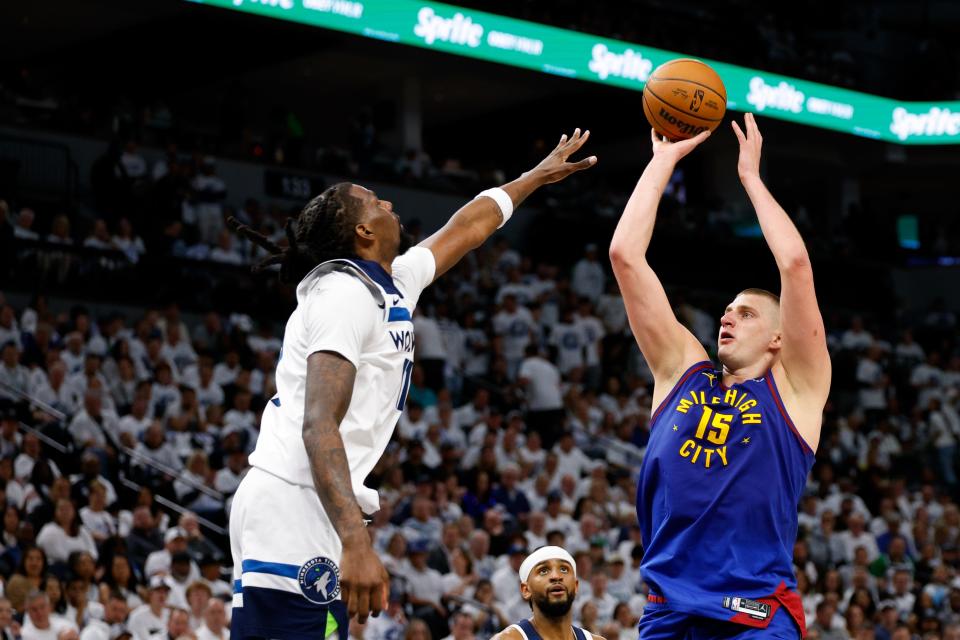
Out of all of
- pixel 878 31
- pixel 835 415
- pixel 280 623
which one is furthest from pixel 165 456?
pixel 878 31

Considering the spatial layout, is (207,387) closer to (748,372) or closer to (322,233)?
(748,372)

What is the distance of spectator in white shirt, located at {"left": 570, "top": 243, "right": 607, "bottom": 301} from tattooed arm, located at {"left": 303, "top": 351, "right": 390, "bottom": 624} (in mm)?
18181

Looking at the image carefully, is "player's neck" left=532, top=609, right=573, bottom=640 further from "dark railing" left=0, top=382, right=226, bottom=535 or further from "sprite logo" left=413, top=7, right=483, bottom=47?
"sprite logo" left=413, top=7, right=483, bottom=47

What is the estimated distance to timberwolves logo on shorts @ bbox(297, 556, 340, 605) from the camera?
4.11 m

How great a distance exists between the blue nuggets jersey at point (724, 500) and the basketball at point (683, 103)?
1232 millimetres

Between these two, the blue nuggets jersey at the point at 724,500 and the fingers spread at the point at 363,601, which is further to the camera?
the blue nuggets jersey at the point at 724,500

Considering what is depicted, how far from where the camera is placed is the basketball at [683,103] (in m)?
5.80

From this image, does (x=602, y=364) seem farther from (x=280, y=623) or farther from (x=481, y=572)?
(x=280, y=623)

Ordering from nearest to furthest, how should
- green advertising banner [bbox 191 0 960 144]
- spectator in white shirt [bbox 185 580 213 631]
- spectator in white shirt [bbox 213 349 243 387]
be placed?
spectator in white shirt [bbox 185 580 213 631] < spectator in white shirt [bbox 213 349 243 387] < green advertising banner [bbox 191 0 960 144]

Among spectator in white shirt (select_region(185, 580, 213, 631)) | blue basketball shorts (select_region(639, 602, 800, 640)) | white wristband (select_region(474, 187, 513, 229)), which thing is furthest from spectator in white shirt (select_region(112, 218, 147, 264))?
blue basketball shorts (select_region(639, 602, 800, 640))

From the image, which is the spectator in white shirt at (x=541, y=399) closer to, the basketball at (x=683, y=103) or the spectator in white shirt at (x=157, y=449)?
the spectator in white shirt at (x=157, y=449)

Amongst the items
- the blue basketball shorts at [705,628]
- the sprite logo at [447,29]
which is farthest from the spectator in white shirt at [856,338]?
the blue basketball shorts at [705,628]

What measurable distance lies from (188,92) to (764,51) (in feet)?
33.9

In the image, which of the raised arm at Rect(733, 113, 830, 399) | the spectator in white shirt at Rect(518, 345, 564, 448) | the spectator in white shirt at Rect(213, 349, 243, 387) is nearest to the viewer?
the raised arm at Rect(733, 113, 830, 399)
